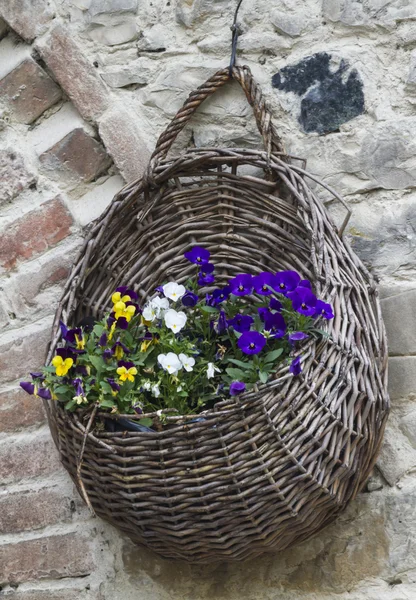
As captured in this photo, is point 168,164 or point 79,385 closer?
point 79,385

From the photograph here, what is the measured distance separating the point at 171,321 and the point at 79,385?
191 mm

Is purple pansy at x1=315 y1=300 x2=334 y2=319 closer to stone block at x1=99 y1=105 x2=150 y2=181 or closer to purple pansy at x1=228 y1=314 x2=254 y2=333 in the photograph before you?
purple pansy at x1=228 y1=314 x2=254 y2=333

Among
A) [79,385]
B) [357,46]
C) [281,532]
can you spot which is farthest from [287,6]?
[281,532]

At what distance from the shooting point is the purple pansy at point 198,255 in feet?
4.81

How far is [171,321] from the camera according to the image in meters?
1.40

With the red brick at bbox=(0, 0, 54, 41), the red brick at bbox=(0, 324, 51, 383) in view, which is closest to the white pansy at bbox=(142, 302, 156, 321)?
the red brick at bbox=(0, 324, 51, 383)

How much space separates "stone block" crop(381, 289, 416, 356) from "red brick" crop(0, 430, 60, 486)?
0.71 meters

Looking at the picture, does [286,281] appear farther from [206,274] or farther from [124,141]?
[124,141]

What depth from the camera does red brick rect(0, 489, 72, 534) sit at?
164 cm

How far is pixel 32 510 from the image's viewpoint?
65.1 inches

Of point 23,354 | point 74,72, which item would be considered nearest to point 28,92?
point 74,72

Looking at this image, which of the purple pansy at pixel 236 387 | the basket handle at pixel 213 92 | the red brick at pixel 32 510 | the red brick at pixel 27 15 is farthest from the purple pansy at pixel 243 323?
the red brick at pixel 27 15

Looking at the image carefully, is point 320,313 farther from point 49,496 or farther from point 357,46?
point 49,496

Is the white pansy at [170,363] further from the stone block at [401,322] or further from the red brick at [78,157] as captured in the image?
the red brick at [78,157]
